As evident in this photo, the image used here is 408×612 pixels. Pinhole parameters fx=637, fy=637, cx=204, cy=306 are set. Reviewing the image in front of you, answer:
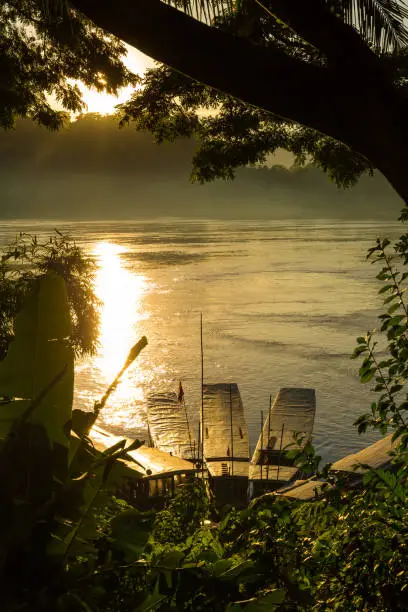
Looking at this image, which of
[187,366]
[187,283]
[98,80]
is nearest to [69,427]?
[98,80]

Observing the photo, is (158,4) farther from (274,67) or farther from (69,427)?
(69,427)

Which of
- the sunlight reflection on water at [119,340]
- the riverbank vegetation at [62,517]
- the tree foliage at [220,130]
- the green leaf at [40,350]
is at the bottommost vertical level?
the sunlight reflection on water at [119,340]

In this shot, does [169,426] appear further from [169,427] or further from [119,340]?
[119,340]

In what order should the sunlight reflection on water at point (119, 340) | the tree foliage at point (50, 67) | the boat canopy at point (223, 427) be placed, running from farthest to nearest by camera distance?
the sunlight reflection on water at point (119, 340), the boat canopy at point (223, 427), the tree foliage at point (50, 67)

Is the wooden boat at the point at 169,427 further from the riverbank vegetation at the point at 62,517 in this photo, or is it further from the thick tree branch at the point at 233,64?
the riverbank vegetation at the point at 62,517

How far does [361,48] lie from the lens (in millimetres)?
3762

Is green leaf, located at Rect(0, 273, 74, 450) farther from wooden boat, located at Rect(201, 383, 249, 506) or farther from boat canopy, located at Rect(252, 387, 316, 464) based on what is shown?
boat canopy, located at Rect(252, 387, 316, 464)

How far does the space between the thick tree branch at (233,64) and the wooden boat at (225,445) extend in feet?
49.8

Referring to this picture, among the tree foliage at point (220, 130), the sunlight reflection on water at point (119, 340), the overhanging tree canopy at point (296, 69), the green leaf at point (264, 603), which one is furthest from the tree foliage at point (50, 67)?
the green leaf at point (264, 603)

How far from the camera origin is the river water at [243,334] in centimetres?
3531

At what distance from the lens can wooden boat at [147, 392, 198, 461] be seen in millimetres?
24062

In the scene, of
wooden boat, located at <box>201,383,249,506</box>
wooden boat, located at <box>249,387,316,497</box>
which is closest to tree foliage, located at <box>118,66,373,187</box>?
wooden boat, located at <box>249,387,316,497</box>

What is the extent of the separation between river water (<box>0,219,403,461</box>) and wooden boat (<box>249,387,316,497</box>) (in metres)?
3.20

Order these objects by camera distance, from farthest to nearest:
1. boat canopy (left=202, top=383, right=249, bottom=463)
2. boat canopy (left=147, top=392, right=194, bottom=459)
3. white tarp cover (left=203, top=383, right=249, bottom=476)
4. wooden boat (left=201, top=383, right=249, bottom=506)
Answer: boat canopy (left=147, top=392, right=194, bottom=459), boat canopy (left=202, top=383, right=249, bottom=463), white tarp cover (left=203, top=383, right=249, bottom=476), wooden boat (left=201, top=383, right=249, bottom=506)
